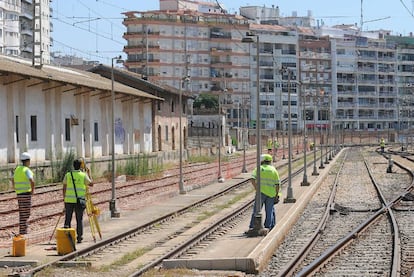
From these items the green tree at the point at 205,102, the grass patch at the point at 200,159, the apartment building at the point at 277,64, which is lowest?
the grass patch at the point at 200,159

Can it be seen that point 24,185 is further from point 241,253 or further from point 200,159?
point 200,159

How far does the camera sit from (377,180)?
1895 inches

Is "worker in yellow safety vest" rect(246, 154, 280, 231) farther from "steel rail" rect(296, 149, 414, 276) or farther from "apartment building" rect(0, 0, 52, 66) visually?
"apartment building" rect(0, 0, 52, 66)

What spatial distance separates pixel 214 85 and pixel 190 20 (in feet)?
36.2

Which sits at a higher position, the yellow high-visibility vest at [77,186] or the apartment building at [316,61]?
the apartment building at [316,61]

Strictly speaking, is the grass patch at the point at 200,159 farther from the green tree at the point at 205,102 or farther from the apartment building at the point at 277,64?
the apartment building at the point at 277,64

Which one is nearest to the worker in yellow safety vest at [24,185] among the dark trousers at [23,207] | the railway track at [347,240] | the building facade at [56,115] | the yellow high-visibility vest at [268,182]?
the dark trousers at [23,207]

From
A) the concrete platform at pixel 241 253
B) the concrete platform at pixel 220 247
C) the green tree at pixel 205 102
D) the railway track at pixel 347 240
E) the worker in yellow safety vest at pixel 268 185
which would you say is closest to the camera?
the concrete platform at pixel 241 253

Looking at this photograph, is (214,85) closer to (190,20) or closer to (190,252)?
(190,20)

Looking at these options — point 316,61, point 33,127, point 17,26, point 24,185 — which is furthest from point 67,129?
point 316,61

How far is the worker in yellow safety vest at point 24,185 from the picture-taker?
18656mm

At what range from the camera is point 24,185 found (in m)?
18.8

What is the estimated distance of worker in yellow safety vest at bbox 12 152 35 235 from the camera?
18.7 meters

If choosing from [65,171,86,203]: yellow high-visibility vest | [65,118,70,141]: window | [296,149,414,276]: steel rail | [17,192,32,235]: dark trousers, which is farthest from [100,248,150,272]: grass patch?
[65,118,70,141]: window
